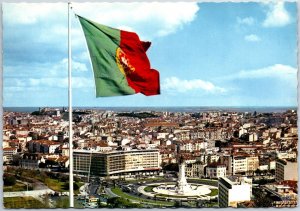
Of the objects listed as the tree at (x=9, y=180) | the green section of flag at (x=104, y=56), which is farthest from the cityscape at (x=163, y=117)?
the green section of flag at (x=104, y=56)

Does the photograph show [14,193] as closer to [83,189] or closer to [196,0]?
[83,189]

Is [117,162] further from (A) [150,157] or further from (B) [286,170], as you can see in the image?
(B) [286,170]

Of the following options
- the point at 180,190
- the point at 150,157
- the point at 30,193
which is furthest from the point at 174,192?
the point at 30,193

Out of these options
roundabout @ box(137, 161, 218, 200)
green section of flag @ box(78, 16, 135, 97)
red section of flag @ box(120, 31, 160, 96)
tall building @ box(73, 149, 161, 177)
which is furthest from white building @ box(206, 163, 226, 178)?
green section of flag @ box(78, 16, 135, 97)

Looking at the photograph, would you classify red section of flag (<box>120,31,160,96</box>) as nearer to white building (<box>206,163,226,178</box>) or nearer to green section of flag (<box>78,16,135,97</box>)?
green section of flag (<box>78,16,135,97</box>)

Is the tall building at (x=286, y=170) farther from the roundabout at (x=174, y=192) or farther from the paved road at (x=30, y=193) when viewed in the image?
the paved road at (x=30, y=193)

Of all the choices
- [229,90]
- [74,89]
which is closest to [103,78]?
[74,89]
